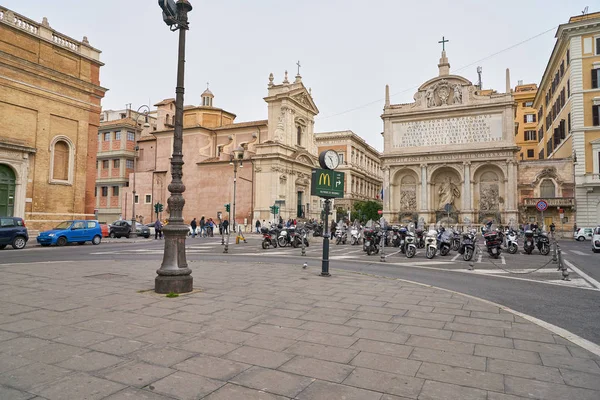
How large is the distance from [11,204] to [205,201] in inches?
937

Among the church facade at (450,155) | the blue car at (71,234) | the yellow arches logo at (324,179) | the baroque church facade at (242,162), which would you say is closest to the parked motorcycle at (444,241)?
the yellow arches logo at (324,179)

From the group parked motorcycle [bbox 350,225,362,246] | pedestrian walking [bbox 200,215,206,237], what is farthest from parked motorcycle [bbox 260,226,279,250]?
pedestrian walking [bbox 200,215,206,237]

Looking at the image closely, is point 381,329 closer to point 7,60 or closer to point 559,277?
point 559,277

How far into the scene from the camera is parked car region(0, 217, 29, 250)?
709 inches

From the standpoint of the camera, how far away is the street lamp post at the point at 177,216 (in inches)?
270

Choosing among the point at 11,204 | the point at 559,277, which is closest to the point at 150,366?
the point at 559,277

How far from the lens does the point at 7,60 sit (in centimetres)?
2434

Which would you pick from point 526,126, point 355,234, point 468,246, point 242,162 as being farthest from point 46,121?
point 526,126

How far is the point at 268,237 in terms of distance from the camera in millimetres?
20688

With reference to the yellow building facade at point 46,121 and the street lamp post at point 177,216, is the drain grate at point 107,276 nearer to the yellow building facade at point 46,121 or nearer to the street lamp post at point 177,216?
the street lamp post at point 177,216

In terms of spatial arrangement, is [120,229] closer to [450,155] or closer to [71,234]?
[71,234]

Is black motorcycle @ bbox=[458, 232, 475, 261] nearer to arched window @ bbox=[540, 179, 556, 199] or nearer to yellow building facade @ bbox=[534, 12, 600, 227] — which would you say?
yellow building facade @ bbox=[534, 12, 600, 227]

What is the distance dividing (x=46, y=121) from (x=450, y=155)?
3798cm

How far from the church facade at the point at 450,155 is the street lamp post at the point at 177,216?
38.1 meters
